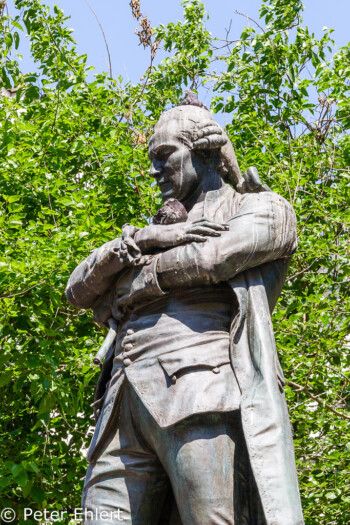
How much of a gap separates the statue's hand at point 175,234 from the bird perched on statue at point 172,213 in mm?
89

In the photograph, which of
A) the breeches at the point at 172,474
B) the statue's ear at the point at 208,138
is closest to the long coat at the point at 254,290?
the breeches at the point at 172,474

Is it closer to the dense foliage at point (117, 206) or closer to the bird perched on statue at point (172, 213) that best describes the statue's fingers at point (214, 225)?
the bird perched on statue at point (172, 213)

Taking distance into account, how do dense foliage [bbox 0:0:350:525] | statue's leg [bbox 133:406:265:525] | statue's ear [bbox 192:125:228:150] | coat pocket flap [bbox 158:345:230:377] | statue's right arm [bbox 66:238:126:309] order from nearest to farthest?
1. statue's leg [bbox 133:406:265:525]
2. coat pocket flap [bbox 158:345:230:377]
3. statue's right arm [bbox 66:238:126:309]
4. statue's ear [bbox 192:125:228:150]
5. dense foliage [bbox 0:0:350:525]

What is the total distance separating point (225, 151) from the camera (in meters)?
5.21

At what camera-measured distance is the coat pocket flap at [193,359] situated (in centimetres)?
444

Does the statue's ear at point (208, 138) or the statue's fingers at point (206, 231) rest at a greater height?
the statue's ear at point (208, 138)

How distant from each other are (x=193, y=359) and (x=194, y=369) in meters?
0.04

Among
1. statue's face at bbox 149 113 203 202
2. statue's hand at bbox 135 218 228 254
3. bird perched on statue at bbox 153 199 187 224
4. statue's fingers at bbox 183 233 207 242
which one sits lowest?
statue's fingers at bbox 183 233 207 242

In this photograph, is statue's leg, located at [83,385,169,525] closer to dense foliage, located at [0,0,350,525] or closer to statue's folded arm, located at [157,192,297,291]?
statue's folded arm, located at [157,192,297,291]

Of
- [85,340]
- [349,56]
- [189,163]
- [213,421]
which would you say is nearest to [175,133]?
[189,163]

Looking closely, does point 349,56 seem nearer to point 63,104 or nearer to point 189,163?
point 63,104

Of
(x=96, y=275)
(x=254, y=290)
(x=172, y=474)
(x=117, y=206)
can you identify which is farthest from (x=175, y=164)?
(x=117, y=206)

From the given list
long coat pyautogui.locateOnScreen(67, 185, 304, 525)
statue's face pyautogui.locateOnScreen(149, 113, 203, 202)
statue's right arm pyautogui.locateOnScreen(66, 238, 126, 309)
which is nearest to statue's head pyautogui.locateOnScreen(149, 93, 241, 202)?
statue's face pyautogui.locateOnScreen(149, 113, 203, 202)

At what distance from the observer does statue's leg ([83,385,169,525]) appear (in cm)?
448
